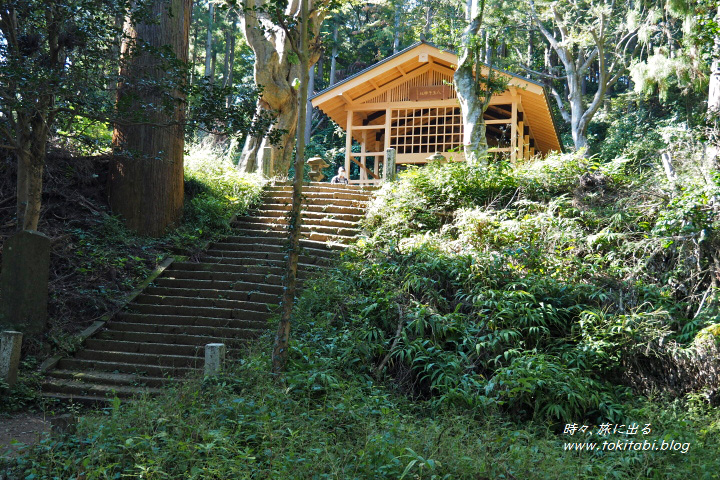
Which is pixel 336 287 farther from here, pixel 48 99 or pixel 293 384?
pixel 48 99

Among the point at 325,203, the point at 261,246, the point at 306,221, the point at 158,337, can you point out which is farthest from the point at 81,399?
the point at 325,203

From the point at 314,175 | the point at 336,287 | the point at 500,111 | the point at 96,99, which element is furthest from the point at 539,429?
the point at 500,111

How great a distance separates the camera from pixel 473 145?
1291 cm

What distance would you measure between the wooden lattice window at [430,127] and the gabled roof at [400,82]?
3.49 ft

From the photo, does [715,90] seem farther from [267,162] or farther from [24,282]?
[24,282]

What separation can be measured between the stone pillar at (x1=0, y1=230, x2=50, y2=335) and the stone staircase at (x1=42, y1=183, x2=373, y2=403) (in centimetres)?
73

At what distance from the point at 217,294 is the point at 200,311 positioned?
0.55 meters

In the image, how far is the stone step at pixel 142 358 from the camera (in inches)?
305

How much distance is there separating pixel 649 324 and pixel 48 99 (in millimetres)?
8293

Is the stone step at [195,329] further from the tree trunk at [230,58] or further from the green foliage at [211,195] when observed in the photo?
the tree trunk at [230,58]

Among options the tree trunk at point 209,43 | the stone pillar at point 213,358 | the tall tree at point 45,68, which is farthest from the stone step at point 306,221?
the tree trunk at point 209,43

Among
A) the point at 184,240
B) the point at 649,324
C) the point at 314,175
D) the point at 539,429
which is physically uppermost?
the point at 314,175

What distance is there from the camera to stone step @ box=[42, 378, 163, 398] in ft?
23.0

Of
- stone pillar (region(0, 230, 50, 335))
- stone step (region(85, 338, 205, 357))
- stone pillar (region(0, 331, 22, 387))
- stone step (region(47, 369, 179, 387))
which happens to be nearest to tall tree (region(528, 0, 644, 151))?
stone step (region(85, 338, 205, 357))
